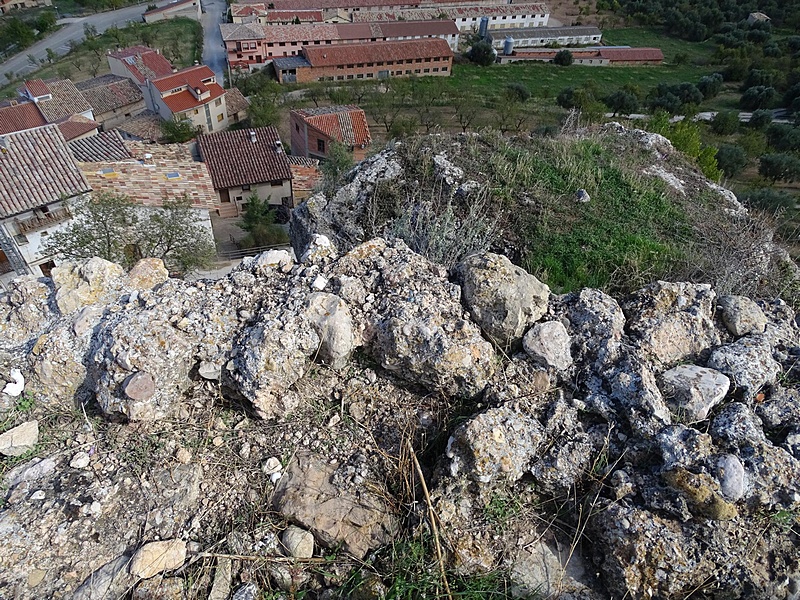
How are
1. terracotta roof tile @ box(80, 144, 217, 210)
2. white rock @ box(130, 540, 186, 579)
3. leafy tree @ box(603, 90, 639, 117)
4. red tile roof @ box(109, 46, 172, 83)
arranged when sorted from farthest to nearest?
1. leafy tree @ box(603, 90, 639, 117)
2. red tile roof @ box(109, 46, 172, 83)
3. terracotta roof tile @ box(80, 144, 217, 210)
4. white rock @ box(130, 540, 186, 579)

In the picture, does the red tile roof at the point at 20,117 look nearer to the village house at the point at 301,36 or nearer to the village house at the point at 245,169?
the village house at the point at 245,169

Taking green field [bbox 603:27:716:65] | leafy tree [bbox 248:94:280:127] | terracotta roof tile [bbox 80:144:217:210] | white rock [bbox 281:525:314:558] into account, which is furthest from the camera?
green field [bbox 603:27:716:65]

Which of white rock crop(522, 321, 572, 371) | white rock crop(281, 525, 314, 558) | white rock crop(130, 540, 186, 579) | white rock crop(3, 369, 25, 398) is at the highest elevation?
white rock crop(3, 369, 25, 398)

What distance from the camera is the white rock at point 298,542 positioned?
3529 mm

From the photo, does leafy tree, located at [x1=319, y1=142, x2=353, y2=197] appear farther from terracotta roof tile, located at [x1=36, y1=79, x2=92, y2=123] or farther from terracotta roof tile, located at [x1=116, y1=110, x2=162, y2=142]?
terracotta roof tile, located at [x1=36, y1=79, x2=92, y2=123]

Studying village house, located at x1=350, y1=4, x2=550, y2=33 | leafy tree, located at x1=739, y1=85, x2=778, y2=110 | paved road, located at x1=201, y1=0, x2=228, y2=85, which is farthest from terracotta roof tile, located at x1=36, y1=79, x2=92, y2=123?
leafy tree, located at x1=739, y1=85, x2=778, y2=110

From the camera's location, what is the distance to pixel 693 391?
3.76m

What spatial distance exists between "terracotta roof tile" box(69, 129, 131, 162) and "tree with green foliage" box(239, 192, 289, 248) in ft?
17.3

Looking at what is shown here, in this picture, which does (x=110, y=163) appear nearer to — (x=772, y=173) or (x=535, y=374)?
(x=535, y=374)

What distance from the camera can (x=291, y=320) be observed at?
13.2 feet

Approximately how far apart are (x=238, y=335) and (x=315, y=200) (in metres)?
5.54

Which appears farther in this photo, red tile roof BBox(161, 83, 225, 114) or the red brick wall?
the red brick wall

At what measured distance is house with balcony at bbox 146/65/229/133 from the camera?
103 ft

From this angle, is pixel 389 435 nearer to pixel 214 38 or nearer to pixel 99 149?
pixel 99 149
